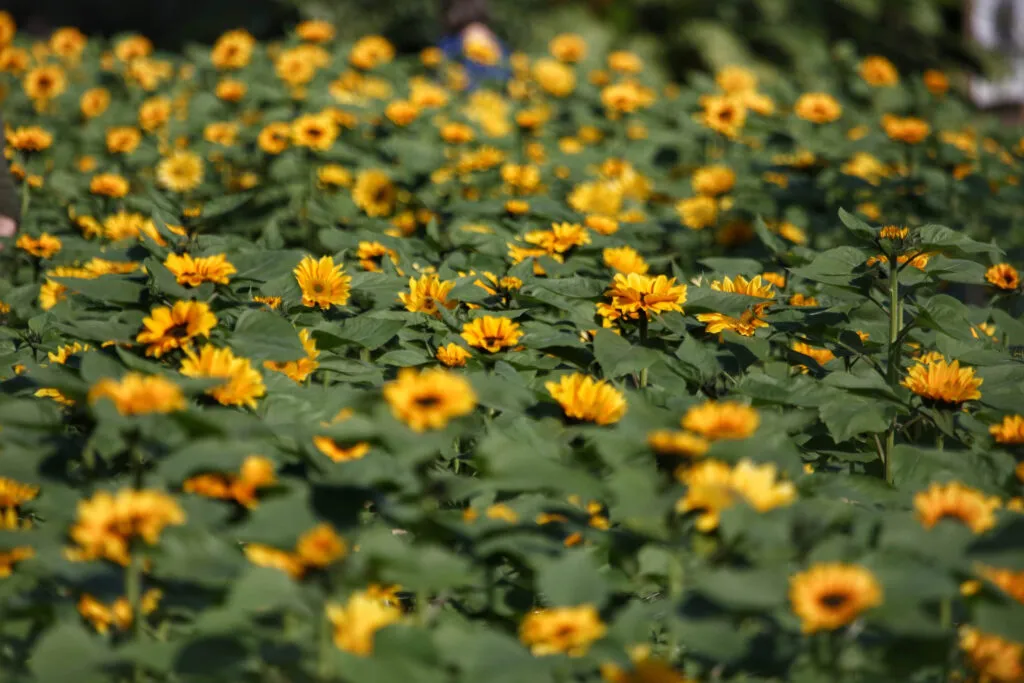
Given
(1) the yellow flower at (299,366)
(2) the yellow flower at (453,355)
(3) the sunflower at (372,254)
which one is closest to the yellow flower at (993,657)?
(2) the yellow flower at (453,355)


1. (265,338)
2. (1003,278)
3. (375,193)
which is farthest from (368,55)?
(265,338)

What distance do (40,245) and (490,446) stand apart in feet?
6.28

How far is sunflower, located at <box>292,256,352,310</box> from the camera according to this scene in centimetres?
247

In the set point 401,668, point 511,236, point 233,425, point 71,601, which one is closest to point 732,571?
point 401,668

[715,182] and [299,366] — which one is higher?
[299,366]

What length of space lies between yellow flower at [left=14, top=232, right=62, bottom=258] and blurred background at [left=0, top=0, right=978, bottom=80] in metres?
5.88

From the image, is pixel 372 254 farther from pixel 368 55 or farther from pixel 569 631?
pixel 368 55

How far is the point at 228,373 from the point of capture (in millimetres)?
1947

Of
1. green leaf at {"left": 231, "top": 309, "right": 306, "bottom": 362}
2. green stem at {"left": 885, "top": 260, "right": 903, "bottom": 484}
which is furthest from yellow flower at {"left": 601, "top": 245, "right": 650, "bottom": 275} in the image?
green leaf at {"left": 231, "top": 309, "right": 306, "bottom": 362}

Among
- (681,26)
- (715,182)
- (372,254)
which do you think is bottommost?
(681,26)

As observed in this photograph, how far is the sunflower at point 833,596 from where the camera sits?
1.46m

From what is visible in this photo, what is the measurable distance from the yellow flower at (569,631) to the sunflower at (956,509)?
50 centimetres

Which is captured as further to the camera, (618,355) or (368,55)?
(368,55)

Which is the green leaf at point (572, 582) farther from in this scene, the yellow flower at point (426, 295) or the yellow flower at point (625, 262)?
the yellow flower at point (625, 262)
